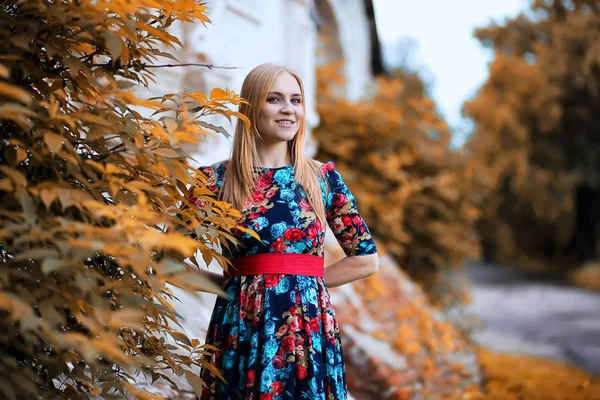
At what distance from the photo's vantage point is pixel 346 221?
2.57m

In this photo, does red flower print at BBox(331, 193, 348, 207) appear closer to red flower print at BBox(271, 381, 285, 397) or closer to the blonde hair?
the blonde hair

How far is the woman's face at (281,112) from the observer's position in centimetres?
250

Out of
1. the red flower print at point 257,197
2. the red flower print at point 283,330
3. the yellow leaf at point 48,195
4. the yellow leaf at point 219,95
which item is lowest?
the red flower print at point 283,330

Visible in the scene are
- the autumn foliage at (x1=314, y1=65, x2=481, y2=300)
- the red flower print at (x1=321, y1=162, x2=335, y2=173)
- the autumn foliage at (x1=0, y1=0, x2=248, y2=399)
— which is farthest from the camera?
the autumn foliage at (x1=314, y1=65, x2=481, y2=300)

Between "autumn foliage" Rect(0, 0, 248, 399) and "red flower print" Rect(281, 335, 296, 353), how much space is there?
348 mm

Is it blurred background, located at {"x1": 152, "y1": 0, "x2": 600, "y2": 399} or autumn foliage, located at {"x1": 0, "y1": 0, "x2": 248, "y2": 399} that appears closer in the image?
autumn foliage, located at {"x1": 0, "y1": 0, "x2": 248, "y2": 399}

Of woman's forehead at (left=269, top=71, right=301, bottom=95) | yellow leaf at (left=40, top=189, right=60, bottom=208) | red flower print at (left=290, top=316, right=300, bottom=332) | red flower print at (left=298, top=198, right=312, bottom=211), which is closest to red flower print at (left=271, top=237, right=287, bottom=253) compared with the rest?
red flower print at (left=298, top=198, right=312, bottom=211)

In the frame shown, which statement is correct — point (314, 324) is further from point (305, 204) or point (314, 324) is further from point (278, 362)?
point (305, 204)

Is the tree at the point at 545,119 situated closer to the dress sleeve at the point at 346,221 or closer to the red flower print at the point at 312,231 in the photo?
the dress sleeve at the point at 346,221

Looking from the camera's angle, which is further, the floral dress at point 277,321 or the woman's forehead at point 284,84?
the woman's forehead at point 284,84

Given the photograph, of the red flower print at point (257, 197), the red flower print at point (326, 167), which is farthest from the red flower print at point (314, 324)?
the red flower print at point (326, 167)

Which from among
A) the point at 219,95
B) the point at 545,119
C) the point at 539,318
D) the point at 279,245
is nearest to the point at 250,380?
the point at 279,245

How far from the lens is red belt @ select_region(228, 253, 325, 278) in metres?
2.39

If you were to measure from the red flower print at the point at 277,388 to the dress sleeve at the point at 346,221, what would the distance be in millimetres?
573
